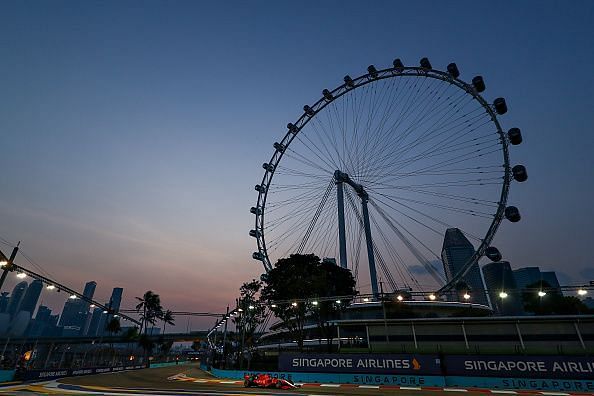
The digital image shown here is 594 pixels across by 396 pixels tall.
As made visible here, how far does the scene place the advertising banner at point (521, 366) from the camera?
2155 cm

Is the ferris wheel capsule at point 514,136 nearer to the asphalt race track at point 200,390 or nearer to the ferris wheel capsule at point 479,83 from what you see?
the ferris wheel capsule at point 479,83

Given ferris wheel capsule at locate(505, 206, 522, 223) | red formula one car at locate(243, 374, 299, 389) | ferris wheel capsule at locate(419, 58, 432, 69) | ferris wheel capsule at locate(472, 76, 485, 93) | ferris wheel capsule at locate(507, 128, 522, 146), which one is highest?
ferris wheel capsule at locate(419, 58, 432, 69)

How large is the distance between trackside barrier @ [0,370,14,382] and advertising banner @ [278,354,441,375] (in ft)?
71.4

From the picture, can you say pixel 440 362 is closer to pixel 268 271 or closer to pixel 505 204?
pixel 505 204

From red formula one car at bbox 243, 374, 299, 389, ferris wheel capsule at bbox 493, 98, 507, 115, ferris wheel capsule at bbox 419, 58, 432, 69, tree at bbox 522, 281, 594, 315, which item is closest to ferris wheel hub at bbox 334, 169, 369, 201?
ferris wheel capsule at bbox 419, 58, 432, 69

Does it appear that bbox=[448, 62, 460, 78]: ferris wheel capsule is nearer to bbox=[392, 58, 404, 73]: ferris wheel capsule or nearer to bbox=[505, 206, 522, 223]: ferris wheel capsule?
bbox=[392, 58, 404, 73]: ferris wheel capsule

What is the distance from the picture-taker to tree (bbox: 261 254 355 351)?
4497 cm

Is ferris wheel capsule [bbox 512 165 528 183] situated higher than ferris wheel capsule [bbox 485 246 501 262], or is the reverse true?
ferris wheel capsule [bbox 512 165 528 183]

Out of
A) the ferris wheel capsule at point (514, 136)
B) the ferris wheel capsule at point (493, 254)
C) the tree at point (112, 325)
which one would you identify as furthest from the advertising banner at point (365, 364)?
the tree at point (112, 325)

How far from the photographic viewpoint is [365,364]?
25812 mm

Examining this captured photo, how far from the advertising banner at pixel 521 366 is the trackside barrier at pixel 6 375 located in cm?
3404

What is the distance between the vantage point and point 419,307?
69812 mm

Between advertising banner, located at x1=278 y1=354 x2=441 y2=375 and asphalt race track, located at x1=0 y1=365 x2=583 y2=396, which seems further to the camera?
advertising banner, located at x1=278 y1=354 x2=441 y2=375

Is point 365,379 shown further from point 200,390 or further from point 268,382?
point 200,390
